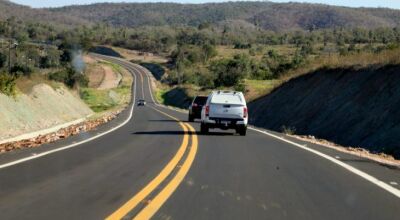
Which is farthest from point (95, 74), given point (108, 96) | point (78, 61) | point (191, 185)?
point (191, 185)

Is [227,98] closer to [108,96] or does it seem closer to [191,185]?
[191,185]

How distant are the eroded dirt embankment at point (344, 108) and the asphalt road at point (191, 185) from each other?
9458mm

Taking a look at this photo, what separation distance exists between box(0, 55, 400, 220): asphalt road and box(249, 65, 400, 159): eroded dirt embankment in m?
9.46

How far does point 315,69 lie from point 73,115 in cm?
2332

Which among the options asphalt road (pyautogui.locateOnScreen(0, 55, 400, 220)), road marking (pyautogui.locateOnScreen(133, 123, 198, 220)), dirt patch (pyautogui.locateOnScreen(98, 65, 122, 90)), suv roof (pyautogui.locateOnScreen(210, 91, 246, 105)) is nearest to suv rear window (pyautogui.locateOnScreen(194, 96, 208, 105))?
suv roof (pyautogui.locateOnScreen(210, 91, 246, 105))

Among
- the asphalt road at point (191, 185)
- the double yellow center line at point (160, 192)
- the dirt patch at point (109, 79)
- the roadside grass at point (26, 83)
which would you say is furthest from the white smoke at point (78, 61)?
the double yellow center line at point (160, 192)

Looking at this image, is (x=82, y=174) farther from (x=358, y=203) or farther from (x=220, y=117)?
(x=220, y=117)

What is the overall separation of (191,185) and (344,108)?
25813 millimetres

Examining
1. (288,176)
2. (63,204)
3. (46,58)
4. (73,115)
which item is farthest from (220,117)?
(46,58)

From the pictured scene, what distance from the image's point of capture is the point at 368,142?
26531mm

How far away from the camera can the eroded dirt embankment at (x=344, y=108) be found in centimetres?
2753

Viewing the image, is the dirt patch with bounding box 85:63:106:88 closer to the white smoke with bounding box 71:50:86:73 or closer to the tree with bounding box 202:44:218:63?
the white smoke with bounding box 71:50:86:73

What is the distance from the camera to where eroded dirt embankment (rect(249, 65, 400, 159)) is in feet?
90.3

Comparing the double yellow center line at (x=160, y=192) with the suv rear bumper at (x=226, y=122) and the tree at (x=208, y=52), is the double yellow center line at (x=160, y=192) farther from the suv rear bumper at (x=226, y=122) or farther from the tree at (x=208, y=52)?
the tree at (x=208, y=52)
